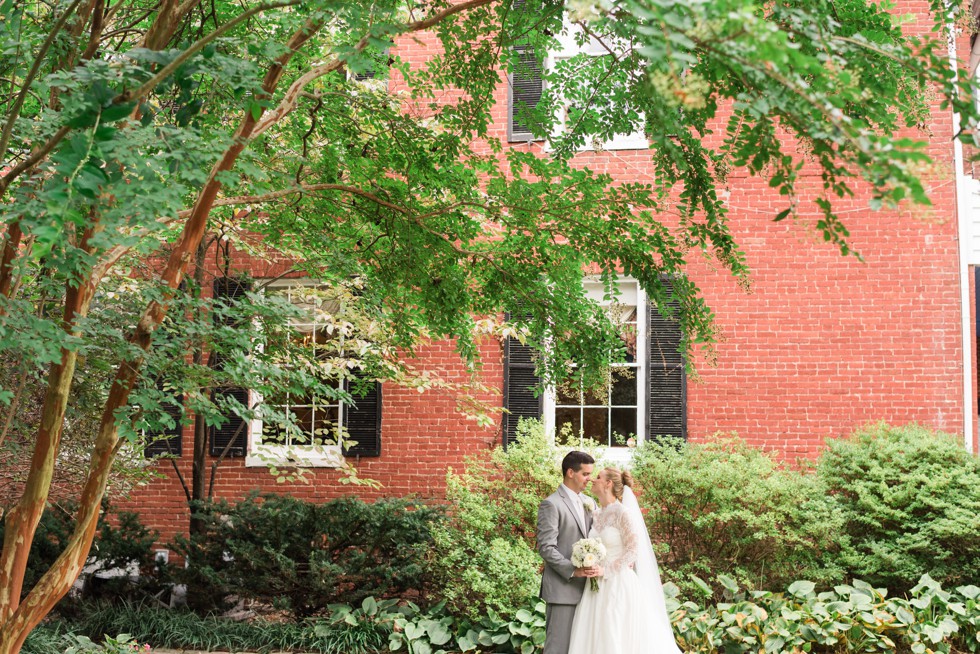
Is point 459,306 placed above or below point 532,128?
below

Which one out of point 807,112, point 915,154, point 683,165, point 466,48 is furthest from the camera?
point 466,48

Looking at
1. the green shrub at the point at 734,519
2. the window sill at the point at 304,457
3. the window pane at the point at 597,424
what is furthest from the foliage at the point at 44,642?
the window pane at the point at 597,424

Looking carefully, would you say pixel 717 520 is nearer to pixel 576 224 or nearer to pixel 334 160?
pixel 576 224

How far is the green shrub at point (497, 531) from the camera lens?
28.9ft

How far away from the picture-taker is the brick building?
36.4 ft

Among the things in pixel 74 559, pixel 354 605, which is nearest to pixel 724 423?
pixel 354 605

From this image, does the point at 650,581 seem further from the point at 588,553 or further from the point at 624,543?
the point at 588,553

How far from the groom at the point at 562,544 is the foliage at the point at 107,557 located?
194 inches

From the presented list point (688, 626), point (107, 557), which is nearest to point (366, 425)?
point (107, 557)

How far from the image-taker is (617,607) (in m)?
6.82

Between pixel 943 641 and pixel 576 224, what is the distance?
5.12 metres

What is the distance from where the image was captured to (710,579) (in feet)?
31.8

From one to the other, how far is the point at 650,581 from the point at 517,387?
472cm

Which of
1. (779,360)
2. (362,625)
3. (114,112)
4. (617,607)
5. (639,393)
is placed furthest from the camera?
(639,393)
